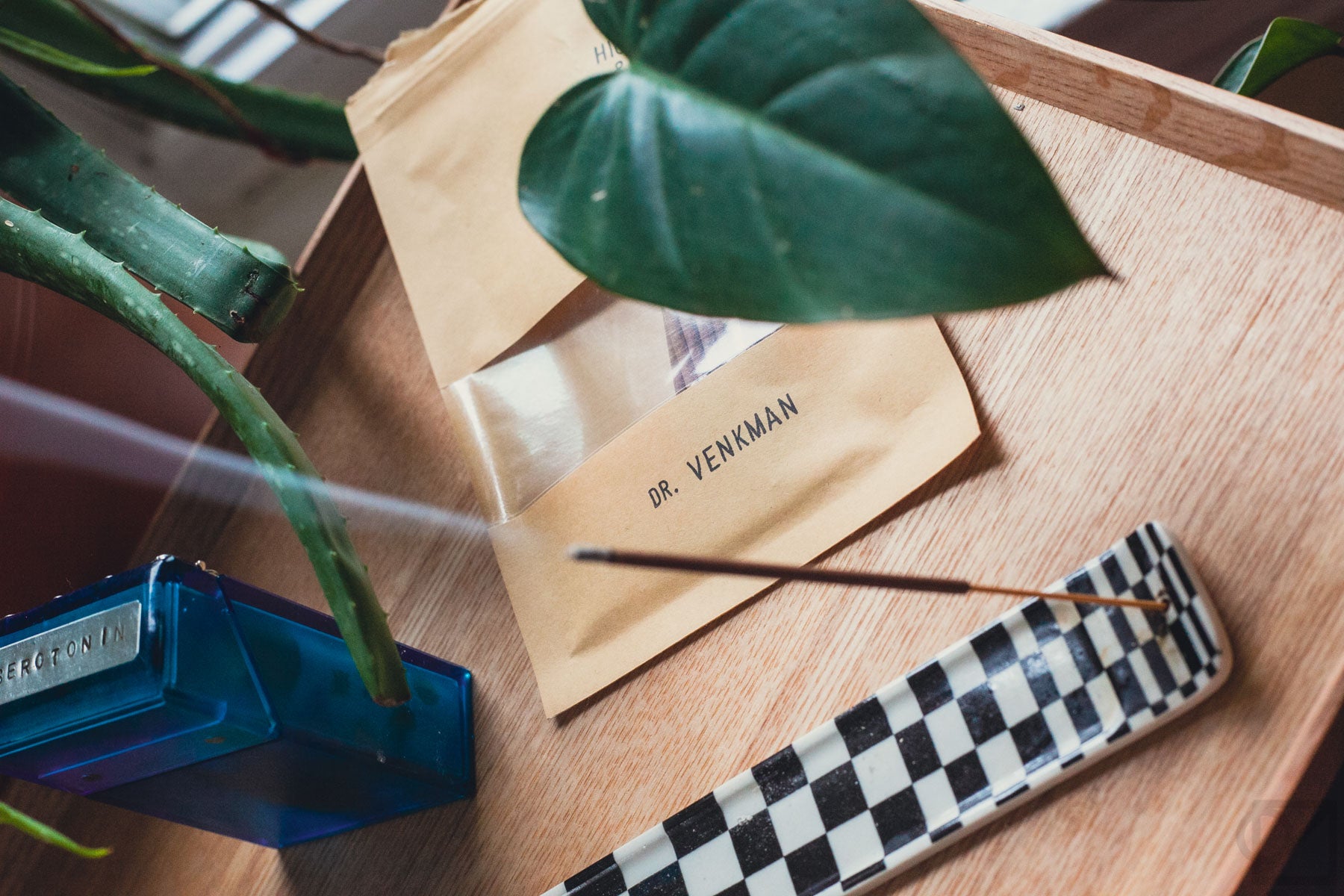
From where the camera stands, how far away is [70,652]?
485mm

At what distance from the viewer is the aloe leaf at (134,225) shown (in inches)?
21.4

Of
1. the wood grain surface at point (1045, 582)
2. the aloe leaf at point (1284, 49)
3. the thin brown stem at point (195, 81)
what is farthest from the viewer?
the thin brown stem at point (195, 81)

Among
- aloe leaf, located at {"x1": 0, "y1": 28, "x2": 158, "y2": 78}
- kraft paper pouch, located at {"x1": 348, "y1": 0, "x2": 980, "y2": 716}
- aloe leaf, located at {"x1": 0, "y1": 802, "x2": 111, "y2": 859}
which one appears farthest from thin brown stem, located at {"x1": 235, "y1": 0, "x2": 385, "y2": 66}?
aloe leaf, located at {"x1": 0, "y1": 802, "x2": 111, "y2": 859}

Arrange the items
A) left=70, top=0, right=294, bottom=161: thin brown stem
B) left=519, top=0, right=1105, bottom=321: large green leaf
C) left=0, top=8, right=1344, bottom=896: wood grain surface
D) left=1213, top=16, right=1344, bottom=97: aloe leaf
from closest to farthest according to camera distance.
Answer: left=519, top=0, right=1105, bottom=321: large green leaf < left=0, top=8, right=1344, bottom=896: wood grain surface < left=1213, top=16, right=1344, bottom=97: aloe leaf < left=70, top=0, right=294, bottom=161: thin brown stem

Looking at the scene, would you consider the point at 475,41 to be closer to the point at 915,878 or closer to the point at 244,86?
the point at 244,86

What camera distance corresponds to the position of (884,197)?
275 mm

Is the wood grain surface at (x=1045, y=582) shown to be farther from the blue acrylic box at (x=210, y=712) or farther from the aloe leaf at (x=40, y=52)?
the aloe leaf at (x=40, y=52)

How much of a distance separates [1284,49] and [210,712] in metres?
0.75

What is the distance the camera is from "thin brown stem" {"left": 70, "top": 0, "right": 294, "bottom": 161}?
702 millimetres

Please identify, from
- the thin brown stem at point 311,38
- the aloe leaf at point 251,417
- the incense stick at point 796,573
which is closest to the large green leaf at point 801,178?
the incense stick at point 796,573

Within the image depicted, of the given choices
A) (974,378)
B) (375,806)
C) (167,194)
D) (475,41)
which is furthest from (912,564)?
(167,194)

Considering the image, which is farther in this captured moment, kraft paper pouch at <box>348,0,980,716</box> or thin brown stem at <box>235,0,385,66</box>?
thin brown stem at <box>235,0,385,66</box>

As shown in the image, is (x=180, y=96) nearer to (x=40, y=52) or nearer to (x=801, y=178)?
(x=40, y=52)

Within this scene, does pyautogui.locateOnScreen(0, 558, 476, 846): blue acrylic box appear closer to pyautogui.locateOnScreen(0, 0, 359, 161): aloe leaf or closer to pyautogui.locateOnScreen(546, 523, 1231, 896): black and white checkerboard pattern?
pyautogui.locateOnScreen(546, 523, 1231, 896): black and white checkerboard pattern
